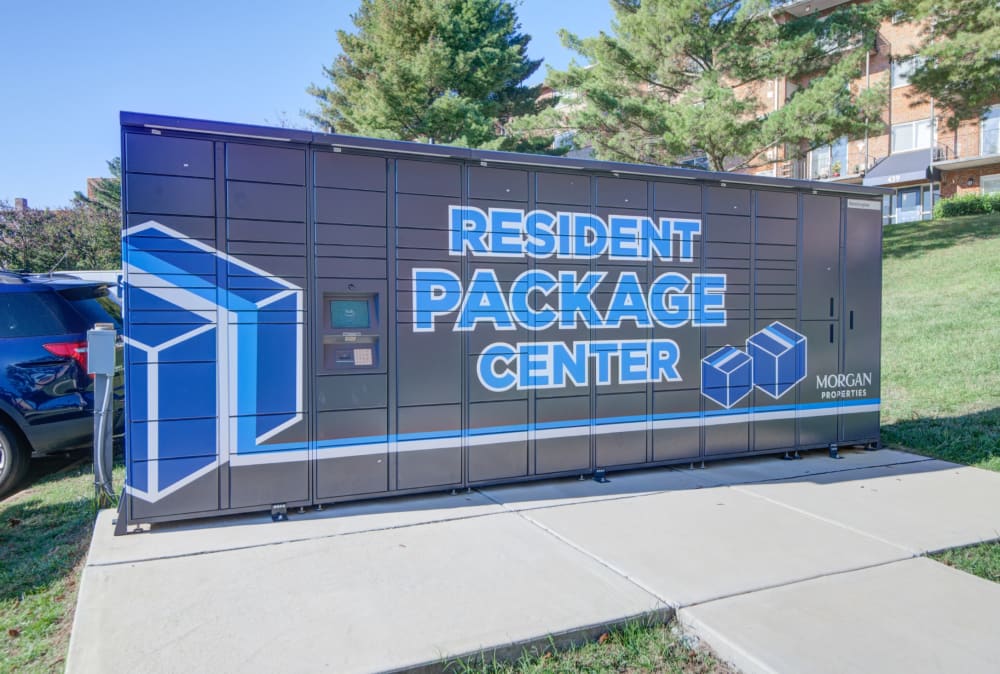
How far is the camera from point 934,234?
20375 millimetres

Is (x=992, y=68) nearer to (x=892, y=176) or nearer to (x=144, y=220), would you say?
(x=892, y=176)

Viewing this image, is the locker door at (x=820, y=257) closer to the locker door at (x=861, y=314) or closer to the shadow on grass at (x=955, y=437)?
the locker door at (x=861, y=314)

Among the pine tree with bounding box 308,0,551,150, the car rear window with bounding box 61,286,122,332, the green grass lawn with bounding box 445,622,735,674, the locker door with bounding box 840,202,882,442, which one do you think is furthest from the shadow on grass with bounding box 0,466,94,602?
the pine tree with bounding box 308,0,551,150

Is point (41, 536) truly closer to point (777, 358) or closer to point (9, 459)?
point (9, 459)

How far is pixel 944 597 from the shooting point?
3.47m

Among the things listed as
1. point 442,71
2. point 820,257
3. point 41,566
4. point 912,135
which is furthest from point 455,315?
point 912,135

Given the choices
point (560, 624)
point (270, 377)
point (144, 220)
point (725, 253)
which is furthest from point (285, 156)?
point (725, 253)

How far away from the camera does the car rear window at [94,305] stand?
244 inches

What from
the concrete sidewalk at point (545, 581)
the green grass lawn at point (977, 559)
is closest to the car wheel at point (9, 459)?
Result: the concrete sidewalk at point (545, 581)

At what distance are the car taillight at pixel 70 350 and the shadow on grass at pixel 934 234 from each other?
18.9 m

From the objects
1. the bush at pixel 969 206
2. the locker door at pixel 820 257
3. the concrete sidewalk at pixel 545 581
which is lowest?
the concrete sidewalk at pixel 545 581

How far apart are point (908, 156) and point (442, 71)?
25178mm

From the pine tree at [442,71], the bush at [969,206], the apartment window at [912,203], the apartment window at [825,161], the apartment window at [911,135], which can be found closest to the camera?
the pine tree at [442,71]

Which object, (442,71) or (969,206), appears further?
(969,206)
